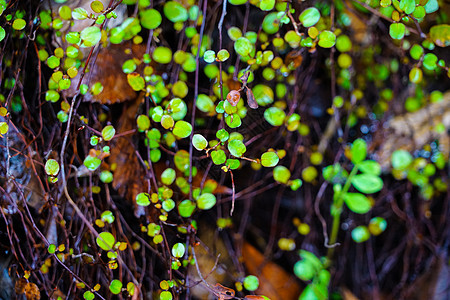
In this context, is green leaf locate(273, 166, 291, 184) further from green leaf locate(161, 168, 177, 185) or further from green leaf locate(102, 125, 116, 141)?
green leaf locate(102, 125, 116, 141)

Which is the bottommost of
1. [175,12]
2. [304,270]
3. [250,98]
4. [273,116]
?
[304,270]

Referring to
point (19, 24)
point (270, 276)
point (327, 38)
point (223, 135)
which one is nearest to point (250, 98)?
point (223, 135)

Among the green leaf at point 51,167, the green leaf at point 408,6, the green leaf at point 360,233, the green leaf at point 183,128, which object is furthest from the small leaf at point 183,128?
the green leaf at point 360,233

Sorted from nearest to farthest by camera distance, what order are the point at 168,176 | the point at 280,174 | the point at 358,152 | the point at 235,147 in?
the point at 235,147 → the point at 168,176 → the point at 280,174 → the point at 358,152

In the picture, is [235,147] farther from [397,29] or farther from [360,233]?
[360,233]

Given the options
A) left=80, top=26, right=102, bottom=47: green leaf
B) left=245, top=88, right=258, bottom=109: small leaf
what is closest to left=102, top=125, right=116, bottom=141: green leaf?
left=80, top=26, right=102, bottom=47: green leaf

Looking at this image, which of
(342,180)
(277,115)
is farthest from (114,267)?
(342,180)

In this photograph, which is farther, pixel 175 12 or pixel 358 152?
pixel 358 152
